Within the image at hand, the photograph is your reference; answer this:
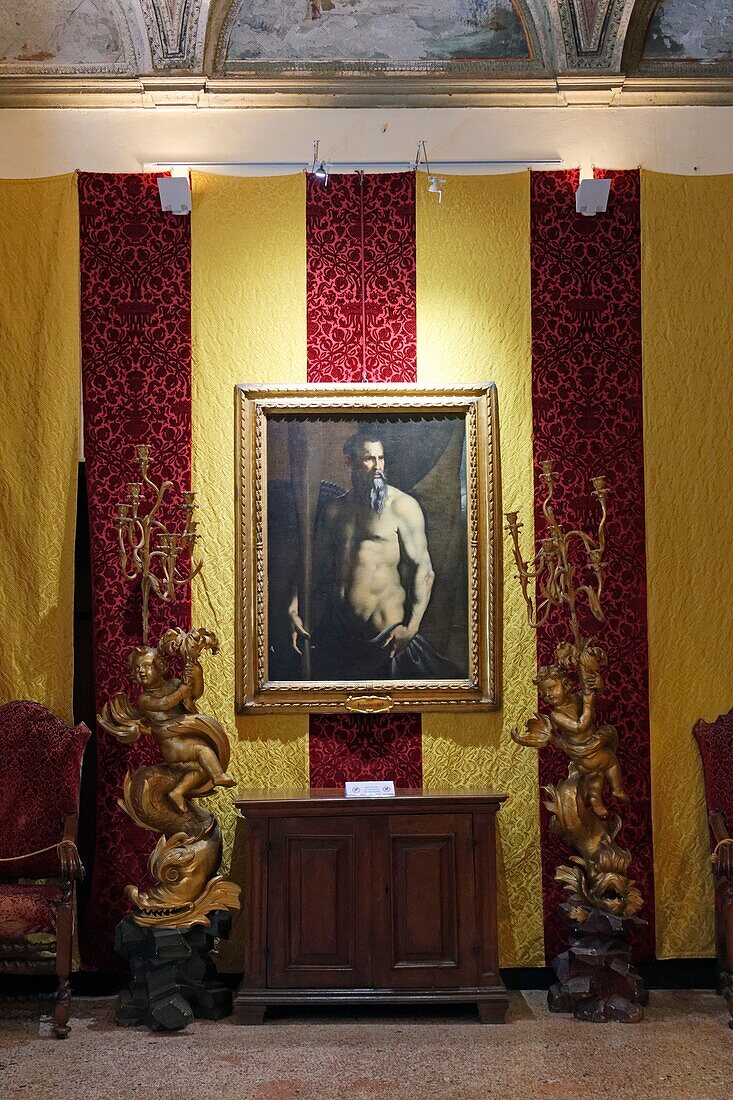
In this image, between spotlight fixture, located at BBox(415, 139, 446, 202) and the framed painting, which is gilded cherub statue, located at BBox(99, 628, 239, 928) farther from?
spotlight fixture, located at BBox(415, 139, 446, 202)

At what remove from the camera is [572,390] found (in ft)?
18.5

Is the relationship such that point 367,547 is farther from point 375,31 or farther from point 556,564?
point 375,31

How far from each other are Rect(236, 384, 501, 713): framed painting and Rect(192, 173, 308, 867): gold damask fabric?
0.10 m

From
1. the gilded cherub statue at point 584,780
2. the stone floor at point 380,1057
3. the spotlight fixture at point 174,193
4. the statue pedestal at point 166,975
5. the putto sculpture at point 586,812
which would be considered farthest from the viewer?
the spotlight fixture at point 174,193

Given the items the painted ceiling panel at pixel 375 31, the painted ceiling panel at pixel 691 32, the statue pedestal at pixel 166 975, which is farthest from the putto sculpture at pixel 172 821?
the painted ceiling panel at pixel 691 32

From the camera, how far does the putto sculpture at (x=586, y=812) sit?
4.96 meters

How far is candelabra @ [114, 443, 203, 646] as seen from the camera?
204 inches

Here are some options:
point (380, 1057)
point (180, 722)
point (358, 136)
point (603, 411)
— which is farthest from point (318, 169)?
point (380, 1057)

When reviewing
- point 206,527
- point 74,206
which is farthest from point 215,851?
point 74,206

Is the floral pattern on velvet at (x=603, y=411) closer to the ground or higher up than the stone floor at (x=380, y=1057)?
higher up

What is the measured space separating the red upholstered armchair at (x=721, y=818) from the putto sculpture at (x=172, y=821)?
7.15 feet

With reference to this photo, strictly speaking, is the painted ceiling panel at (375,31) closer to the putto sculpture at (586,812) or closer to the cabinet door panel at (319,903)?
the putto sculpture at (586,812)

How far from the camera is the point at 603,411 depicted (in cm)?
564

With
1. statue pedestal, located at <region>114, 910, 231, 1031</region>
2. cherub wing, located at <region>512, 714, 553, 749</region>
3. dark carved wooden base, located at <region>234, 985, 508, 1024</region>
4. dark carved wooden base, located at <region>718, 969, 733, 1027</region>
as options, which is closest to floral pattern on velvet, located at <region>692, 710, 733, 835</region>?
dark carved wooden base, located at <region>718, 969, 733, 1027</region>
